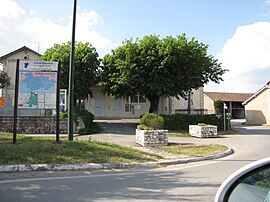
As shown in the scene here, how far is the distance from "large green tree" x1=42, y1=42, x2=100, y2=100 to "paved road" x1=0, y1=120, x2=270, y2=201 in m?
19.1

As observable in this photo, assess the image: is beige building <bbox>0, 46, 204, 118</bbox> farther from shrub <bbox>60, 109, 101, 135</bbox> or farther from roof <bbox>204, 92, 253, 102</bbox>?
roof <bbox>204, 92, 253, 102</bbox>

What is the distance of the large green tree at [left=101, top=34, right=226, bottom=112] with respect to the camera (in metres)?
23.3

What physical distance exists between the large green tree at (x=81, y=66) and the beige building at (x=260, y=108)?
83.8 feet

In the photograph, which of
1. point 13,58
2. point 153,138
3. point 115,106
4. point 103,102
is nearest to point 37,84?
point 153,138

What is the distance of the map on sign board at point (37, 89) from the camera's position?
12180 millimetres

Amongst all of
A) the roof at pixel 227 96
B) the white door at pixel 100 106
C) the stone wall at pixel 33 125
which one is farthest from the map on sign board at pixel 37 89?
the roof at pixel 227 96

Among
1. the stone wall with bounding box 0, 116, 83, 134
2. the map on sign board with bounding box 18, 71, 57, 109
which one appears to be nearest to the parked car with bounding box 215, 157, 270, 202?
the map on sign board with bounding box 18, 71, 57, 109

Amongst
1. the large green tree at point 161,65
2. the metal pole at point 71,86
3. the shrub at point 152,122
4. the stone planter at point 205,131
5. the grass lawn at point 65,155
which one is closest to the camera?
the grass lawn at point 65,155

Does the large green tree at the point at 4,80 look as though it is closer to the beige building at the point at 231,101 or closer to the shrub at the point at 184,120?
the shrub at the point at 184,120

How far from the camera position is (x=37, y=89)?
484 inches

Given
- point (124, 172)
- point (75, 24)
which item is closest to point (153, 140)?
point (124, 172)

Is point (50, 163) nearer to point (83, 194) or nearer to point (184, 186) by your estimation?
point (83, 194)

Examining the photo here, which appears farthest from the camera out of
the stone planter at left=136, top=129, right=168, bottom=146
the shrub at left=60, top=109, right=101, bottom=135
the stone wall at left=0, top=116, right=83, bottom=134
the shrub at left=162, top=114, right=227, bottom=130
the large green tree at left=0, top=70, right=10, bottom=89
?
the large green tree at left=0, top=70, right=10, bottom=89

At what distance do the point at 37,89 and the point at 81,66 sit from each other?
1507 cm
